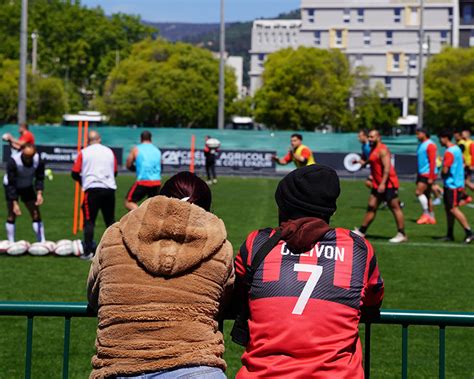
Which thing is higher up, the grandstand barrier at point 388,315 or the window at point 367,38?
the window at point 367,38

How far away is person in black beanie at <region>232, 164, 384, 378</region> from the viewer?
4.17 m

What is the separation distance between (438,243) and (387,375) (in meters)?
9.59

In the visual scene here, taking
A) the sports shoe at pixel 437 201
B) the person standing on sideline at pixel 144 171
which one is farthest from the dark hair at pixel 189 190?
the sports shoe at pixel 437 201

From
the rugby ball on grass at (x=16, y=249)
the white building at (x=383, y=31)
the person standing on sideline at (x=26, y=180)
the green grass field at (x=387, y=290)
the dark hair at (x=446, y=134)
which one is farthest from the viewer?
the white building at (x=383, y=31)

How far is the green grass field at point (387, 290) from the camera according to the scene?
8727 mm

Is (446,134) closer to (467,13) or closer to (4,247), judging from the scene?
(4,247)

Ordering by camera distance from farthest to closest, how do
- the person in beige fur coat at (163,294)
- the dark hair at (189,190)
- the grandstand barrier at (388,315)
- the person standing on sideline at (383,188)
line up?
the person standing on sideline at (383,188), the grandstand barrier at (388,315), the dark hair at (189,190), the person in beige fur coat at (163,294)

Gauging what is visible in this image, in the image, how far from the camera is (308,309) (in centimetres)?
422

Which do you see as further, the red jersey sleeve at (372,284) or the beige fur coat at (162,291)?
the red jersey sleeve at (372,284)

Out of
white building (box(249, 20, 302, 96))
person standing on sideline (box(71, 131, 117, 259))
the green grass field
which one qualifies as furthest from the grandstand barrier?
white building (box(249, 20, 302, 96))

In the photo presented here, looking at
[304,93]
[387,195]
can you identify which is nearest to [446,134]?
[387,195]

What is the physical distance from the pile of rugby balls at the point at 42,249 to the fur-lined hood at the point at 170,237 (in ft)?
36.4

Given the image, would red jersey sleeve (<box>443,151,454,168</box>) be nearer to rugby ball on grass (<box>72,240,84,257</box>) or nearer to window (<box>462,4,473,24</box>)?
rugby ball on grass (<box>72,240,84,257</box>)

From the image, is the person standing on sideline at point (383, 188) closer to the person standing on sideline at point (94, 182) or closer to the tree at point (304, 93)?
the person standing on sideline at point (94, 182)
